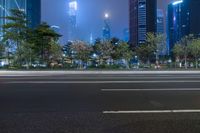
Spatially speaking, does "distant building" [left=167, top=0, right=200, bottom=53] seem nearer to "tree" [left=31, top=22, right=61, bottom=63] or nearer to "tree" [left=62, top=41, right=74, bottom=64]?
"tree" [left=62, top=41, right=74, bottom=64]

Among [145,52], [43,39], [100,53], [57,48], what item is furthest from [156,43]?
[43,39]

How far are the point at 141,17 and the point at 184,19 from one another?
2670 cm

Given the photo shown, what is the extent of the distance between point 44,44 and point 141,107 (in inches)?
2016

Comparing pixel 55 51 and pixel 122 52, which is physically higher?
pixel 55 51

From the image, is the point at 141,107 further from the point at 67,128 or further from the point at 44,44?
the point at 44,44

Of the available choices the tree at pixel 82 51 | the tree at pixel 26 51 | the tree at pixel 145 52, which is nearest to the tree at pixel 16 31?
the tree at pixel 26 51

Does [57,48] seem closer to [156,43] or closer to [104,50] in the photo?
[104,50]

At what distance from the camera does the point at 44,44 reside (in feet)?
197

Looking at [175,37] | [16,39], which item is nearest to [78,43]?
[16,39]

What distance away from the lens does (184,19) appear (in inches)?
5792

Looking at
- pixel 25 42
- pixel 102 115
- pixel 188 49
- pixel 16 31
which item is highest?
pixel 16 31

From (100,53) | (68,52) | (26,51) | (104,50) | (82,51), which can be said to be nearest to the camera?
(26,51)

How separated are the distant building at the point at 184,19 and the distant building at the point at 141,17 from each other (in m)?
11.9

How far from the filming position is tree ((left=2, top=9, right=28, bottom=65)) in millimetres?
56388
